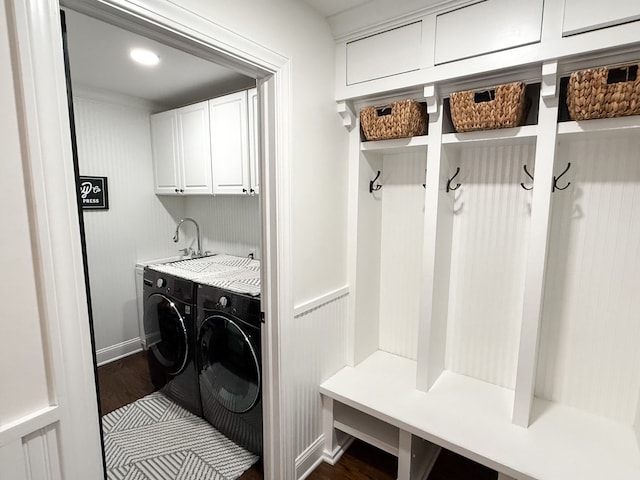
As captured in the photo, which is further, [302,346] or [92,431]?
[302,346]

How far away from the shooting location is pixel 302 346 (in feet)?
5.72

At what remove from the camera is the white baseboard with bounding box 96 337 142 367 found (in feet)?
10.1

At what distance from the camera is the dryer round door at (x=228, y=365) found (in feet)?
6.11

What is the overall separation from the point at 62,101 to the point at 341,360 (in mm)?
1765

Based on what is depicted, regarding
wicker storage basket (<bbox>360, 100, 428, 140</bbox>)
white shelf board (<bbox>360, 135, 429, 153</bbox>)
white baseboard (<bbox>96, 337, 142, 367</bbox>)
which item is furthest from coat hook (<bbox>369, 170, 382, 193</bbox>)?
white baseboard (<bbox>96, 337, 142, 367</bbox>)

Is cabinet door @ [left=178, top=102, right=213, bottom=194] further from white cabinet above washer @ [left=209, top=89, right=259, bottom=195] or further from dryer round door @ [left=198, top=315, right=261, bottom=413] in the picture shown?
dryer round door @ [left=198, top=315, right=261, bottom=413]

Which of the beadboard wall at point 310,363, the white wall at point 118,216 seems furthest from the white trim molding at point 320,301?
the white wall at point 118,216

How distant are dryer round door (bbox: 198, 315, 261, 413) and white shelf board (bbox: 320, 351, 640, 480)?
41 centimetres

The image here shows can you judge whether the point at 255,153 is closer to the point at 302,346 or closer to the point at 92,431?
the point at 302,346

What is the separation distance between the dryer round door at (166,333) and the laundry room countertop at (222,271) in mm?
228

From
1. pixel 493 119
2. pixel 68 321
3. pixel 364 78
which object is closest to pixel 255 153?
pixel 364 78

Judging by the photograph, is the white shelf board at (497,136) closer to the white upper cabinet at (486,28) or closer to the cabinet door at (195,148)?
the white upper cabinet at (486,28)

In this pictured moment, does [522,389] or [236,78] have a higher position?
[236,78]

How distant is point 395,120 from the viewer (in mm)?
1685
